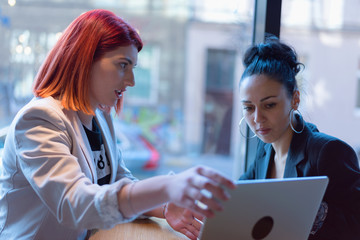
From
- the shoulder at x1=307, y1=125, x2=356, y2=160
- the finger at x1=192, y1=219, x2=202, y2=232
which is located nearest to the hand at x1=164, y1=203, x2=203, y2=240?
the finger at x1=192, y1=219, x2=202, y2=232

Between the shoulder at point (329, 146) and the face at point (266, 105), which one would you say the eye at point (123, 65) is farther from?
the shoulder at point (329, 146)

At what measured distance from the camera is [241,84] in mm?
1274

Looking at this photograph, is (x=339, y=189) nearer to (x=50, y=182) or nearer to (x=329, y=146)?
(x=329, y=146)

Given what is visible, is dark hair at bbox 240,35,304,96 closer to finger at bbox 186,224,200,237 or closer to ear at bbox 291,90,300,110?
ear at bbox 291,90,300,110

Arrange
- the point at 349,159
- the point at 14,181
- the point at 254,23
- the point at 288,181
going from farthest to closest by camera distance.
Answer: the point at 254,23 < the point at 349,159 < the point at 14,181 < the point at 288,181

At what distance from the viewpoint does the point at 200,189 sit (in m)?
0.72

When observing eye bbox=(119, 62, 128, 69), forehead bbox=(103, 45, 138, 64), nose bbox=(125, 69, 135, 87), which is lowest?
nose bbox=(125, 69, 135, 87)

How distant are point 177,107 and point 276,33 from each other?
3.24 meters

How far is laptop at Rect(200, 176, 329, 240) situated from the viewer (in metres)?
0.75

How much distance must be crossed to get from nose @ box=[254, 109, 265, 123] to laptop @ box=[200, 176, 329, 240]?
38cm

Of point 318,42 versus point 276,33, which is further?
point 318,42

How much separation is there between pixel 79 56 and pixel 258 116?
63 centimetres

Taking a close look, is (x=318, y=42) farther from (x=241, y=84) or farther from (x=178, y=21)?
(x=241, y=84)

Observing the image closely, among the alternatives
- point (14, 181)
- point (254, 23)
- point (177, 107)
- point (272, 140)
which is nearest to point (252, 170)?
point (272, 140)
